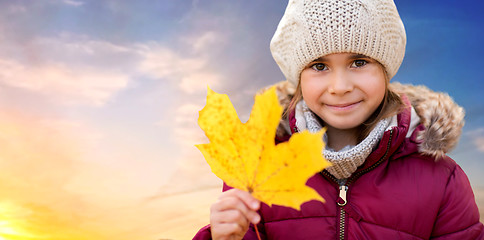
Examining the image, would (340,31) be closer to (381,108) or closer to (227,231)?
(381,108)

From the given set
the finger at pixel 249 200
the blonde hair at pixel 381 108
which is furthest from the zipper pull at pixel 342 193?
the finger at pixel 249 200

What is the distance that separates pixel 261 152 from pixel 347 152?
789 millimetres

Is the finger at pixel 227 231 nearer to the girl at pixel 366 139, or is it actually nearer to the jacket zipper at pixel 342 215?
the girl at pixel 366 139

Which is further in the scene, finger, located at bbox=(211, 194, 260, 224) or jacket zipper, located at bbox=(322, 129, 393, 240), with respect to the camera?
jacket zipper, located at bbox=(322, 129, 393, 240)

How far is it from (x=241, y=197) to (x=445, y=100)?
1.32 metres

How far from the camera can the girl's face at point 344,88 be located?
1693 millimetres

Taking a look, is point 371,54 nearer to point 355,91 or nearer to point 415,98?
point 355,91

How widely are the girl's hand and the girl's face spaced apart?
0.72 metres

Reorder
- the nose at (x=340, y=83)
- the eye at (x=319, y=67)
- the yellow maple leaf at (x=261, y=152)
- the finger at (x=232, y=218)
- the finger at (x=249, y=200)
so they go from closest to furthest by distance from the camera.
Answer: the yellow maple leaf at (x=261, y=152), the finger at (x=249, y=200), the finger at (x=232, y=218), the nose at (x=340, y=83), the eye at (x=319, y=67)

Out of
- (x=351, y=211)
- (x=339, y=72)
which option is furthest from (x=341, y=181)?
(x=339, y=72)

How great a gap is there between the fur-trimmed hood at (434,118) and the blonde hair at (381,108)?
Result: 69 mm

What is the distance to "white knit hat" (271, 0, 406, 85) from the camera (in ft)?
5.44

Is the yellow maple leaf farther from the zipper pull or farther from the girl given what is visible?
the zipper pull

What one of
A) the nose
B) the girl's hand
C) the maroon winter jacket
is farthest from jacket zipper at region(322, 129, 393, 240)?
the girl's hand
